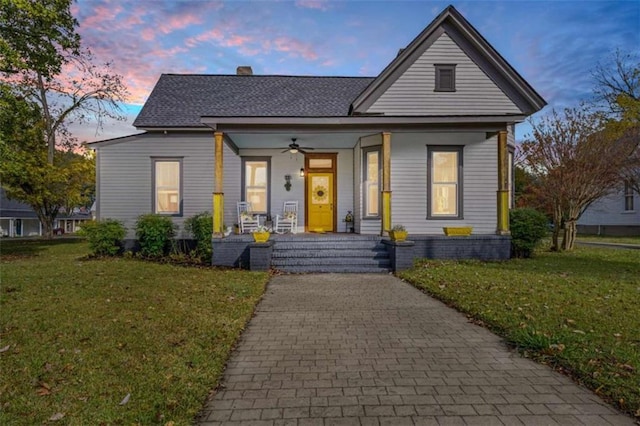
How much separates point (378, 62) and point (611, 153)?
10.0 meters

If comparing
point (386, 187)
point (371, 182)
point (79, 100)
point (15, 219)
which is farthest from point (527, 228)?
point (15, 219)

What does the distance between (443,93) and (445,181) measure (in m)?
2.81

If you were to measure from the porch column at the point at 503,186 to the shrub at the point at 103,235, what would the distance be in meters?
11.4

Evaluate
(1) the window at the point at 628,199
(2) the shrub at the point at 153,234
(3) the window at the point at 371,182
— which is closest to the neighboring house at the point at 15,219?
(2) the shrub at the point at 153,234

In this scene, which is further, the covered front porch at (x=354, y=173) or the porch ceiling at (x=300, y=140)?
the porch ceiling at (x=300, y=140)

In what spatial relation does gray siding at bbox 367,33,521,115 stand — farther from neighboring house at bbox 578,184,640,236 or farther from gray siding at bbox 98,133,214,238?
neighboring house at bbox 578,184,640,236

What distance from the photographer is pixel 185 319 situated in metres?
4.99

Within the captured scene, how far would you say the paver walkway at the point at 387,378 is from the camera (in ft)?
8.98

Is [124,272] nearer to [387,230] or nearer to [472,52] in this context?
[387,230]

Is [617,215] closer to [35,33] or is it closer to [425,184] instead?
[425,184]

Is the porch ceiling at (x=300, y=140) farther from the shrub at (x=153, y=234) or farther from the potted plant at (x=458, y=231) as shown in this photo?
the potted plant at (x=458, y=231)

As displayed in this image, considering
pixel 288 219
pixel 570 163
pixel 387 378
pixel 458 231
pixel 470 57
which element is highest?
pixel 470 57

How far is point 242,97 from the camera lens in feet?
46.4

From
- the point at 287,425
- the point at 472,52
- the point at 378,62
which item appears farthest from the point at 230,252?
the point at 378,62
